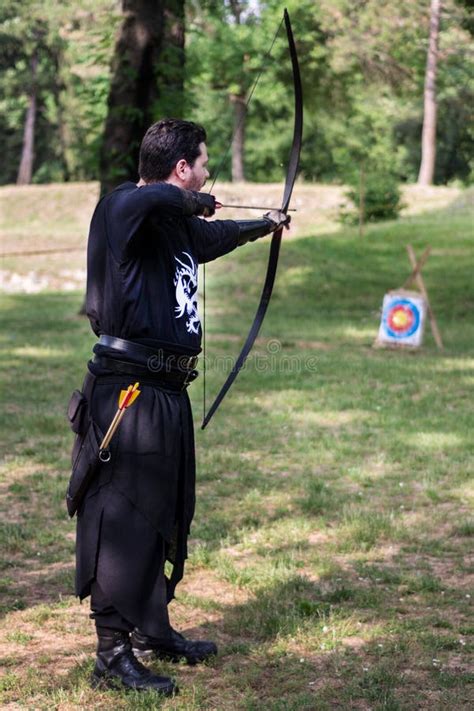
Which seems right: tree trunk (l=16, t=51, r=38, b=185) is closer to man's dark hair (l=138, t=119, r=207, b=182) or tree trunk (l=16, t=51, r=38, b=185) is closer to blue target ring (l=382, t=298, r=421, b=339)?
blue target ring (l=382, t=298, r=421, b=339)

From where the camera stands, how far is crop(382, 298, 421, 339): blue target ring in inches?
492

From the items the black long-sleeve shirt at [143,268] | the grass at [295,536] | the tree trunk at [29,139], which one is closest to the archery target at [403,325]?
the grass at [295,536]

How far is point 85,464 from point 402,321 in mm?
9378

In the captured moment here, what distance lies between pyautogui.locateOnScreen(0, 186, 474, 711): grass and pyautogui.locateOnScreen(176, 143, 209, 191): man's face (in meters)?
1.80

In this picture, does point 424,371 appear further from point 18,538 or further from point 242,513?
point 18,538

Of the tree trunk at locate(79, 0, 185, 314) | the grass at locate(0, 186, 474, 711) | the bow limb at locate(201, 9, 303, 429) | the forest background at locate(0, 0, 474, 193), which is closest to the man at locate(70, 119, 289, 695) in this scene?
the grass at locate(0, 186, 474, 711)

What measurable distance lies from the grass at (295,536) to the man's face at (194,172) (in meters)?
1.80

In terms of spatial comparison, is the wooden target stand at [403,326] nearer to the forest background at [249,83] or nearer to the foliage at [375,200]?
the forest background at [249,83]

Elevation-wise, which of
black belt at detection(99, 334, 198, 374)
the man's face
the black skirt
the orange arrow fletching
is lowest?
the black skirt

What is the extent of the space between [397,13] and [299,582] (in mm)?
24298

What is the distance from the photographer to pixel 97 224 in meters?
3.50

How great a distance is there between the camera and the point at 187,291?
142 inches

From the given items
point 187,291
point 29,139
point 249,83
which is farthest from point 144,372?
point 29,139

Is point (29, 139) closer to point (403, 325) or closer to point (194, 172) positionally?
point (403, 325)
